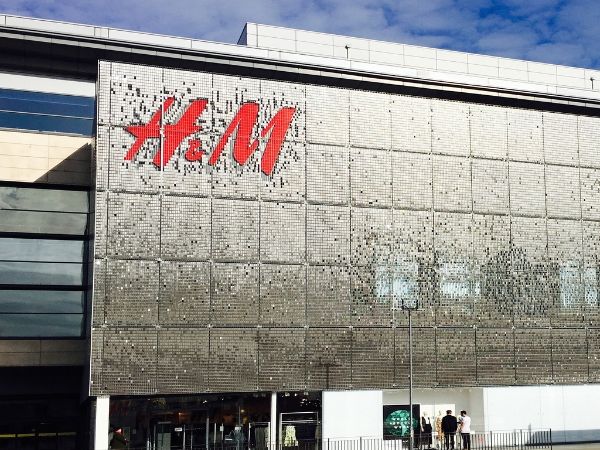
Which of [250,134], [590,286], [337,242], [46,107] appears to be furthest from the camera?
[590,286]

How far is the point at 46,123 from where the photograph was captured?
36719mm

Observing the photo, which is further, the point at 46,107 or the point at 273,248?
the point at 46,107

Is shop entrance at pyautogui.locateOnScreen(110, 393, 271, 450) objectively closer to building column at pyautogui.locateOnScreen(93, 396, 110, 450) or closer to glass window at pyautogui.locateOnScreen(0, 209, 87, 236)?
building column at pyautogui.locateOnScreen(93, 396, 110, 450)

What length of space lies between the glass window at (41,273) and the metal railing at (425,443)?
8.24m

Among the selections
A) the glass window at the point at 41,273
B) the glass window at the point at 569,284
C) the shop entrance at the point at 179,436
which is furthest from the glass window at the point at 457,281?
the glass window at the point at 41,273

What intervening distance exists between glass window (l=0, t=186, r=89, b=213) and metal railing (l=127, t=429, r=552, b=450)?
11.1 m

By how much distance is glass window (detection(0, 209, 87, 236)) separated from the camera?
35.3 m

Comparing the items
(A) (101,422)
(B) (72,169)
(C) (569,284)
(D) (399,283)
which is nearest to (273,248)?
(D) (399,283)

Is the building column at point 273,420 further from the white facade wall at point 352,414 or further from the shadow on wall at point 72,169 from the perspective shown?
the shadow on wall at point 72,169

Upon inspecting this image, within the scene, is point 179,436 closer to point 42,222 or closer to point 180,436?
point 180,436

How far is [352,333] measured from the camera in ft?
→ 115

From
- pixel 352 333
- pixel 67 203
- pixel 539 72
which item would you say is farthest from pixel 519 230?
pixel 67 203

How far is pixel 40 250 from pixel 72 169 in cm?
386

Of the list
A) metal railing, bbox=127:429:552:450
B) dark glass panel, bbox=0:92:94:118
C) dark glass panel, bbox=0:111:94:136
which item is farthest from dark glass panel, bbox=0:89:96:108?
metal railing, bbox=127:429:552:450
